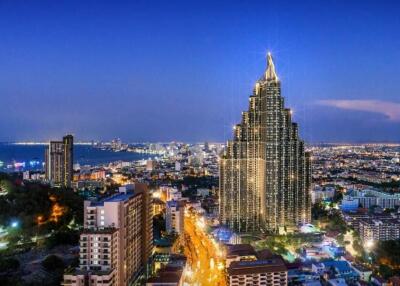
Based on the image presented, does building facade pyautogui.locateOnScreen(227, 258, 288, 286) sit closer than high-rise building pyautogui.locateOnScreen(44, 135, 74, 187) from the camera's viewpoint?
Yes

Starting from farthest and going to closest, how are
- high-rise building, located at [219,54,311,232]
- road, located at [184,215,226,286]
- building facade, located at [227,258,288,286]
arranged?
1. high-rise building, located at [219,54,311,232]
2. road, located at [184,215,226,286]
3. building facade, located at [227,258,288,286]

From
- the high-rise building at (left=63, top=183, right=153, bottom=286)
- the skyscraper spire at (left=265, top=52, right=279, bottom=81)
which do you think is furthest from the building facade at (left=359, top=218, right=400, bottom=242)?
the high-rise building at (left=63, top=183, right=153, bottom=286)

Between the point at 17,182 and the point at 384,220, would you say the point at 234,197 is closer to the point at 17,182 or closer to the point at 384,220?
the point at 384,220

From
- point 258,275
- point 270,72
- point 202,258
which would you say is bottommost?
point 202,258

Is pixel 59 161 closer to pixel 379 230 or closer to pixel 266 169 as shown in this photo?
pixel 266 169

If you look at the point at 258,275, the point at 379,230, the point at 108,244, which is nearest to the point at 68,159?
the point at 379,230

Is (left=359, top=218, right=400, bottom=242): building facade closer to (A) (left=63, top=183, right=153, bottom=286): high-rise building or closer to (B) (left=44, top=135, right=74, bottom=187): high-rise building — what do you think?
(A) (left=63, top=183, right=153, bottom=286): high-rise building

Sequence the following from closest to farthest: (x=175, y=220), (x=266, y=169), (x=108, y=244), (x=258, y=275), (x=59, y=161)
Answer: (x=108, y=244), (x=258, y=275), (x=175, y=220), (x=266, y=169), (x=59, y=161)
